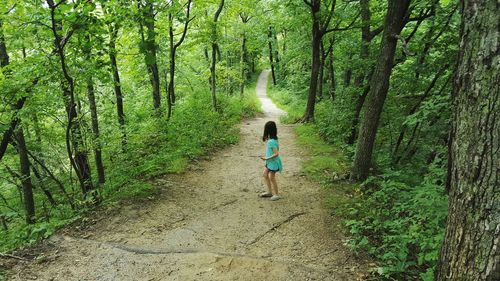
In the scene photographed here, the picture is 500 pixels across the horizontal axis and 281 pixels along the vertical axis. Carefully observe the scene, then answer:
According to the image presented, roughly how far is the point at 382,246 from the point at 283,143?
8451 millimetres

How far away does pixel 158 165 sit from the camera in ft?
27.7

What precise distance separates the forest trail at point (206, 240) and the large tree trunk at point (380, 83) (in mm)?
1222

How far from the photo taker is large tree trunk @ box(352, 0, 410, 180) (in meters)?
6.20

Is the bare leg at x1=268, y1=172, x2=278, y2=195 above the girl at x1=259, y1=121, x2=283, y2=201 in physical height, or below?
below

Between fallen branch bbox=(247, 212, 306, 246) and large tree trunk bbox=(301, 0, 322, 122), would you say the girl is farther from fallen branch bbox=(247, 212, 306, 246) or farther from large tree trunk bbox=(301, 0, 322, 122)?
large tree trunk bbox=(301, 0, 322, 122)

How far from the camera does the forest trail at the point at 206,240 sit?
4.27m

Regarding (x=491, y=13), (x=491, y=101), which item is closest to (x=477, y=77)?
(x=491, y=101)

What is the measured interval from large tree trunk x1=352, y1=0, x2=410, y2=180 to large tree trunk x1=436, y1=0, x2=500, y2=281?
3.86 metres

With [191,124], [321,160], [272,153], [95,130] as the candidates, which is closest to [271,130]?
[272,153]

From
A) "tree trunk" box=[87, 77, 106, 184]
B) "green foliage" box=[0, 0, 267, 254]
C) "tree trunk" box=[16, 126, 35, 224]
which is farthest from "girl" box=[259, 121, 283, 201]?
"tree trunk" box=[16, 126, 35, 224]

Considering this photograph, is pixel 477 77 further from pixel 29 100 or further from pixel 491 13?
pixel 29 100

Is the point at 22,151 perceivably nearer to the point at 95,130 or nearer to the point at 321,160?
the point at 95,130

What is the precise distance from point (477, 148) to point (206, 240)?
13.4 feet

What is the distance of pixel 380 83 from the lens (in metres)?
6.54
